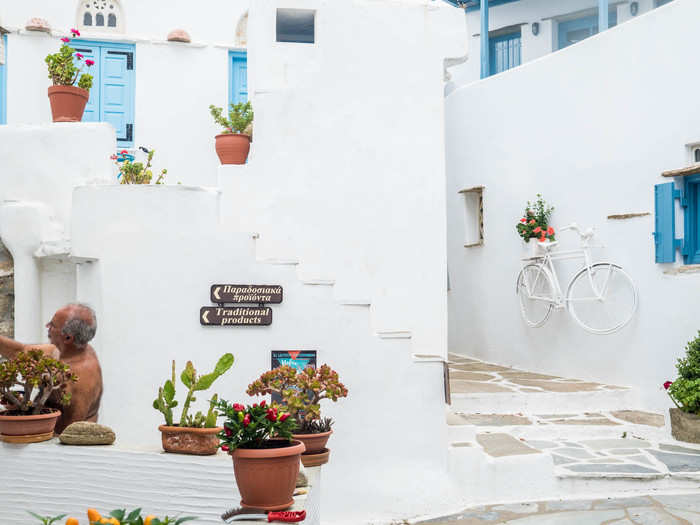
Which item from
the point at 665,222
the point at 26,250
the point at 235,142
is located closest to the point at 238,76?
the point at 235,142

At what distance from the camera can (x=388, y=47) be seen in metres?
7.06

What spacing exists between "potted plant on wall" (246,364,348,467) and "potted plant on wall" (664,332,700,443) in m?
3.98

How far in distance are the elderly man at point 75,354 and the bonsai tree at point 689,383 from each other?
5677 mm

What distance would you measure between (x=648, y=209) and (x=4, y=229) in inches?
274

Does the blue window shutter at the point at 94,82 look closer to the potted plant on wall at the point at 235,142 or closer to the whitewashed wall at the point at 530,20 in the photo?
the potted plant on wall at the point at 235,142

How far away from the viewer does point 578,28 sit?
48.4ft

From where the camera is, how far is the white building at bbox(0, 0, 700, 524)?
6027 mm

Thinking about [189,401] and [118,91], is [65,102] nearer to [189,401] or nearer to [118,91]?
[118,91]

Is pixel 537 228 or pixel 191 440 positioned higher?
pixel 537 228

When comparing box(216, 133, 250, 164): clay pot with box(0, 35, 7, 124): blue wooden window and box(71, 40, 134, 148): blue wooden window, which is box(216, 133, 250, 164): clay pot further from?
box(0, 35, 7, 124): blue wooden window

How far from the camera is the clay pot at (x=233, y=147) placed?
7027mm

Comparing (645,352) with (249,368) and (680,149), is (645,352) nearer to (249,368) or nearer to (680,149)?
(680,149)

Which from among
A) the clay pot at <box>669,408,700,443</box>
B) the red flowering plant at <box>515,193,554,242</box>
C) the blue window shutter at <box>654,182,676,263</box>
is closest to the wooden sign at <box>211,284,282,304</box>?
the clay pot at <box>669,408,700,443</box>

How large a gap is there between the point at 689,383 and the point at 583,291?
8.21ft
